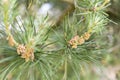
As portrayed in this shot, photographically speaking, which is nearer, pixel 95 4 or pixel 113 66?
pixel 95 4

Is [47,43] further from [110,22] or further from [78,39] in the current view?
[110,22]

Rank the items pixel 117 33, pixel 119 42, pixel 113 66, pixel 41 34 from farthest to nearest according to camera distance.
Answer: pixel 113 66, pixel 119 42, pixel 117 33, pixel 41 34

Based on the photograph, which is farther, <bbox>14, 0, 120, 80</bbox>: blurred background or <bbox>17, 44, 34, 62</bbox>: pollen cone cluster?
<bbox>14, 0, 120, 80</bbox>: blurred background

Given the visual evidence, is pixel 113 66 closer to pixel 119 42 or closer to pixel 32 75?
pixel 119 42

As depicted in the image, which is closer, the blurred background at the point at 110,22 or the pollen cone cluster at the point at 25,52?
the pollen cone cluster at the point at 25,52

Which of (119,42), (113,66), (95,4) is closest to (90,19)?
(95,4)

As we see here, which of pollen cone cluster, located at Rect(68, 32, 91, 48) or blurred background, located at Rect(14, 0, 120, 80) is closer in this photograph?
pollen cone cluster, located at Rect(68, 32, 91, 48)

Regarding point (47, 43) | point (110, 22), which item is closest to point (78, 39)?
point (47, 43)

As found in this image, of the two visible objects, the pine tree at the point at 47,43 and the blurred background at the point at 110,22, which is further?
the blurred background at the point at 110,22

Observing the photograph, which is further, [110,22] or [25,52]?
[110,22]

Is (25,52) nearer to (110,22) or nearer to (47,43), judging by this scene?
(47,43)

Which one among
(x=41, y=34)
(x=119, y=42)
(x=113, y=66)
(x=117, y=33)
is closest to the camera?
(x=41, y=34)
